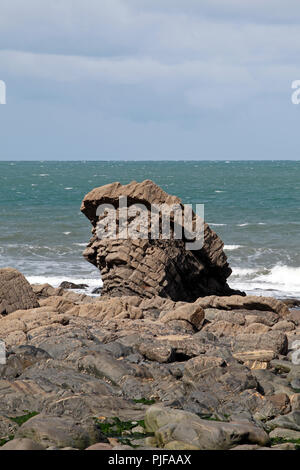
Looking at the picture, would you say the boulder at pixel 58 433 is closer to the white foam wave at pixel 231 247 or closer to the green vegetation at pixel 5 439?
the green vegetation at pixel 5 439

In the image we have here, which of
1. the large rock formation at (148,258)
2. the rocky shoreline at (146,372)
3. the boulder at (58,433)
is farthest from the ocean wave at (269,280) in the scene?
the boulder at (58,433)

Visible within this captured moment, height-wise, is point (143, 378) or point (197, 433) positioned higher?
point (197, 433)

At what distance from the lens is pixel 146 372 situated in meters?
14.9

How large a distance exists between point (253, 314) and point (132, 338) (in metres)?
6.56

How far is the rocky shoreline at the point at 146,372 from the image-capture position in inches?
452

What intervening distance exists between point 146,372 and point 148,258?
994 cm

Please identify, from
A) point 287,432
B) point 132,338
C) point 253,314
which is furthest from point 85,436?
point 253,314

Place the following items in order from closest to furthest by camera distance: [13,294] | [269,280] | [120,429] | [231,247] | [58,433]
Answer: [58,433], [120,429], [13,294], [269,280], [231,247]

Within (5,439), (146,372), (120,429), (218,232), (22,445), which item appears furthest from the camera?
(218,232)

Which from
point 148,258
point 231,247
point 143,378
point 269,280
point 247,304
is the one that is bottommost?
point 269,280

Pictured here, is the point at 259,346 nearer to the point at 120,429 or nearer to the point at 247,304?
the point at 247,304

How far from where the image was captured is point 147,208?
2530 centimetres

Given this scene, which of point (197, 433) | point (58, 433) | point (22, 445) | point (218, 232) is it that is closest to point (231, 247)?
point (218, 232)

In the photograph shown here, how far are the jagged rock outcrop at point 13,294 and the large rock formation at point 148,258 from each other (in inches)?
171
